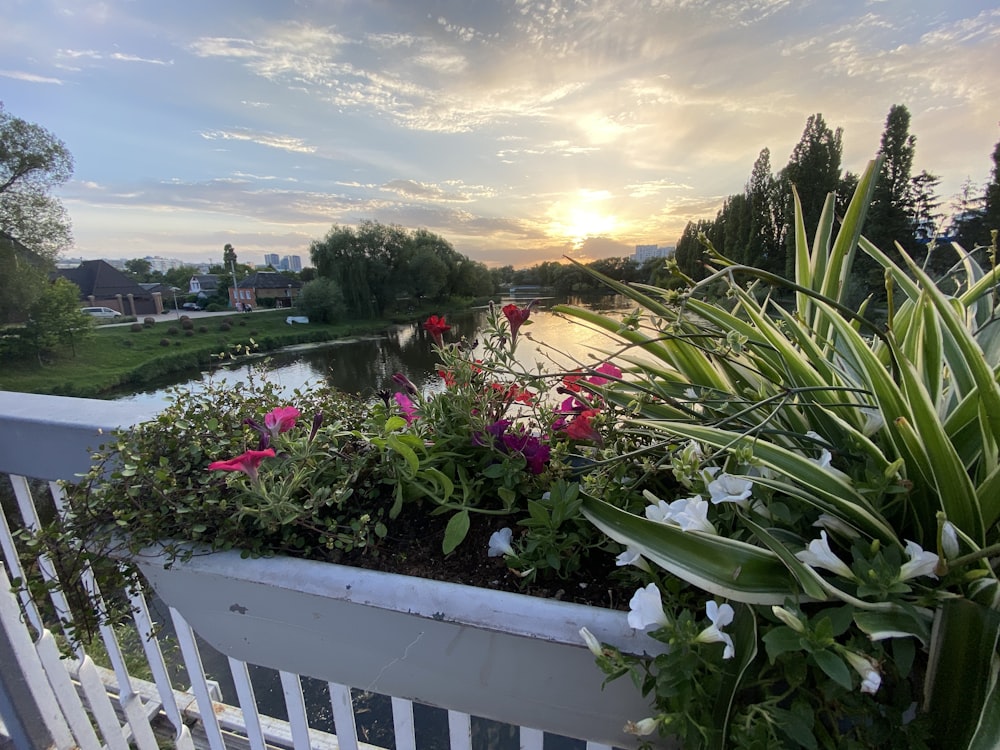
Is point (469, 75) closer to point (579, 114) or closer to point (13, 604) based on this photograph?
point (579, 114)

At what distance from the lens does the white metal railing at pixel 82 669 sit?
66 cm

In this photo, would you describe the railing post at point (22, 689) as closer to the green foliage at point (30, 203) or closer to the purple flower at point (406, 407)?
the purple flower at point (406, 407)

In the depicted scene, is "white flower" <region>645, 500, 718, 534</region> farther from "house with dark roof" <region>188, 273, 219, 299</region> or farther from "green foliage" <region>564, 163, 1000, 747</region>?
"house with dark roof" <region>188, 273, 219, 299</region>

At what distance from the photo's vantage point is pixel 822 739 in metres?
0.32

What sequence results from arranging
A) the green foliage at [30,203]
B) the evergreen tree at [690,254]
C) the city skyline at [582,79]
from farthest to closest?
the green foliage at [30,203] → the city skyline at [582,79] → the evergreen tree at [690,254]

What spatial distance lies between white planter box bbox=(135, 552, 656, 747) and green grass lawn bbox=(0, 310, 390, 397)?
22.2ft

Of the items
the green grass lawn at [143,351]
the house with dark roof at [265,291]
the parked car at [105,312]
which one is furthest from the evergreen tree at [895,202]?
the parked car at [105,312]

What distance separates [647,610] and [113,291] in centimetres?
1999

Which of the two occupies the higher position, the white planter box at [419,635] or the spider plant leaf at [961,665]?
the spider plant leaf at [961,665]

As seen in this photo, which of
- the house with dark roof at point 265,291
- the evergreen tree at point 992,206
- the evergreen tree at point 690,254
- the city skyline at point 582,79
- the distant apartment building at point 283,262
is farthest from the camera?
the distant apartment building at point 283,262

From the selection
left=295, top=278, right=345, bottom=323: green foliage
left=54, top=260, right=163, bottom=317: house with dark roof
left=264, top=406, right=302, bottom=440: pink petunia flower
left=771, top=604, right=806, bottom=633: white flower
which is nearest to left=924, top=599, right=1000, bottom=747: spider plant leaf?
left=771, top=604, right=806, bottom=633: white flower

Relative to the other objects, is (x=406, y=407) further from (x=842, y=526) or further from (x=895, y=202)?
(x=895, y=202)

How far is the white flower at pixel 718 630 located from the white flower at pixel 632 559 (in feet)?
0.22

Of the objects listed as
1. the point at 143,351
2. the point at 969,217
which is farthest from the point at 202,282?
the point at 969,217
